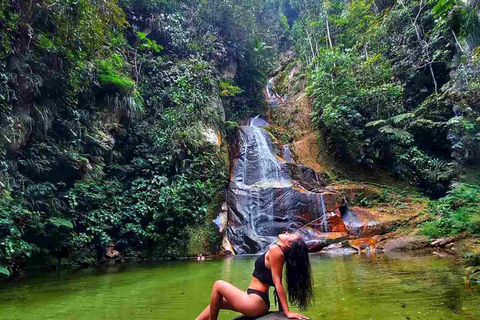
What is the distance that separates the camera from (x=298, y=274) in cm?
283

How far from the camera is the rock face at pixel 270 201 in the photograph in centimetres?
1221

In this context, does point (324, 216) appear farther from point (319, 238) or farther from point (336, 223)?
point (319, 238)

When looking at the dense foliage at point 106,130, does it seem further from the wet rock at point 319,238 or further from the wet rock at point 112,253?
the wet rock at point 319,238

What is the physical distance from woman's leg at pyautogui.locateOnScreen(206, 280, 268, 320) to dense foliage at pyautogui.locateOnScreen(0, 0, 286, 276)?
5.13 metres

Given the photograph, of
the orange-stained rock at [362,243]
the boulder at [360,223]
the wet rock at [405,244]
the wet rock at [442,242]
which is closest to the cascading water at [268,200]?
the boulder at [360,223]

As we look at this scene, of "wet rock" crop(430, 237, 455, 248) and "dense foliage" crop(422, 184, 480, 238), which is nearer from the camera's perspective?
"wet rock" crop(430, 237, 455, 248)

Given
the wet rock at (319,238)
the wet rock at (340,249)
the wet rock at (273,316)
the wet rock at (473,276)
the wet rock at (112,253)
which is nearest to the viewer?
the wet rock at (273,316)

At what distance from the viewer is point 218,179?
1378 centimetres

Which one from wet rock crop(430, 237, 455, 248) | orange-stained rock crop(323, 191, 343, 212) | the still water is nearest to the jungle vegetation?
wet rock crop(430, 237, 455, 248)

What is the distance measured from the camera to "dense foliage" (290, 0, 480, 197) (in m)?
12.7

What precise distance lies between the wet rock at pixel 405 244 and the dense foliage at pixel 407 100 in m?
5.27

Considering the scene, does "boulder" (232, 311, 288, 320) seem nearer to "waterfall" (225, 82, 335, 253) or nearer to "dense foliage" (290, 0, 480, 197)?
"waterfall" (225, 82, 335, 253)

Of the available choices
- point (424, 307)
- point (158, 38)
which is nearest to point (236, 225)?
point (424, 307)

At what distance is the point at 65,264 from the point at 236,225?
6.15m
